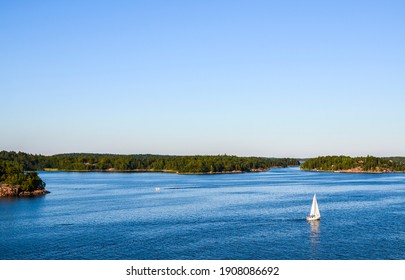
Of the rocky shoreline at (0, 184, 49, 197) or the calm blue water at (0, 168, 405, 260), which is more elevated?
the rocky shoreline at (0, 184, 49, 197)

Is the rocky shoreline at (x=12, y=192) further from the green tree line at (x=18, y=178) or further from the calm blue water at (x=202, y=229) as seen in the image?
the calm blue water at (x=202, y=229)

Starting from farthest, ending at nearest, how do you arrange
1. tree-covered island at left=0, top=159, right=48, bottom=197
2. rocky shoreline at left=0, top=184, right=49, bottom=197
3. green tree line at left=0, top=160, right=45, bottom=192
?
green tree line at left=0, top=160, right=45, bottom=192 < tree-covered island at left=0, top=159, right=48, bottom=197 < rocky shoreline at left=0, top=184, right=49, bottom=197

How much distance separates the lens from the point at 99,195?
10106 cm

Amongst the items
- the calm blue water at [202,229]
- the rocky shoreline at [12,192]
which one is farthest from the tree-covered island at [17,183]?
the calm blue water at [202,229]

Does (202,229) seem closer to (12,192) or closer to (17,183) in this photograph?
(12,192)

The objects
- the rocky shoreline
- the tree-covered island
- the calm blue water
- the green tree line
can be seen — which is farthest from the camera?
the green tree line

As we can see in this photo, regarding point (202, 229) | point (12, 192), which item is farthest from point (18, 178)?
point (202, 229)

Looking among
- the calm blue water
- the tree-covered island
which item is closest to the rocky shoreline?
the tree-covered island

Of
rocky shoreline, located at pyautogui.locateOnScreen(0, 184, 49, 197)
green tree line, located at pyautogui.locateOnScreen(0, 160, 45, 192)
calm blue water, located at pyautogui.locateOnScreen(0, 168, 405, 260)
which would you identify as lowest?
calm blue water, located at pyautogui.locateOnScreen(0, 168, 405, 260)

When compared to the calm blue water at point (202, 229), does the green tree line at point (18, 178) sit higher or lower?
higher

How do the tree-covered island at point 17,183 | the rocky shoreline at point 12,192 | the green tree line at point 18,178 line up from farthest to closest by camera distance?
the green tree line at point 18,178 < the tree-covered island at point 17,183 < the rocky shoreline at point 12,192

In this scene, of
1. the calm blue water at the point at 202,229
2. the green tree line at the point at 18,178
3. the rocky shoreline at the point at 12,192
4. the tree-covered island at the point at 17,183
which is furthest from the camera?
the green tree line at the point at 18,178

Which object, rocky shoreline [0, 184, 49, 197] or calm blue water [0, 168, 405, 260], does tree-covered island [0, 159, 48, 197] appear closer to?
rocky shoreline [0, 184, 49, 197]
